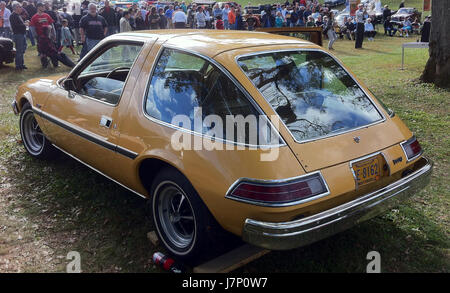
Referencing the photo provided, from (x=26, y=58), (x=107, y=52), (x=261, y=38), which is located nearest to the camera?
(x=261, y=38)

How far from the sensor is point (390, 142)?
3.00 meters

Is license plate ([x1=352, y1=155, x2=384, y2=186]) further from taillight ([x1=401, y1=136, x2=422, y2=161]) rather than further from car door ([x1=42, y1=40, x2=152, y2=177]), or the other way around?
car door ([x1=42, y1=40, x2=152, y2=177])

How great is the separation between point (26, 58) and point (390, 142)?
46.7ft

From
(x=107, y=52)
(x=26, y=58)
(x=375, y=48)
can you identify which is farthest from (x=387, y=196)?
(x=375, y=48)

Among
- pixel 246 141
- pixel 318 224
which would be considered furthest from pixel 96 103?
pixel 318 224

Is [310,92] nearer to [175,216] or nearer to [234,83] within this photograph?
[234,83]

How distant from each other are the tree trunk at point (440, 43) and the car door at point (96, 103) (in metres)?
7.01

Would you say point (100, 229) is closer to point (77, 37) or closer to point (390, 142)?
point (390, 142)

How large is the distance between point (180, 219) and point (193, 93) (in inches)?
38.1

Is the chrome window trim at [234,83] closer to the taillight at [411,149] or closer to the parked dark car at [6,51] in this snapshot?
the taillight at [411,149]

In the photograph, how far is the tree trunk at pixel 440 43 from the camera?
8203 mm

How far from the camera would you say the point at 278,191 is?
244 cm

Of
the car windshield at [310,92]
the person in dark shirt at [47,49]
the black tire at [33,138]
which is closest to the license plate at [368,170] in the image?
the car windshield at [310,92]

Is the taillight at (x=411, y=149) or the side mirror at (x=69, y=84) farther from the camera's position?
the side mirror at (x=69, y=84)
